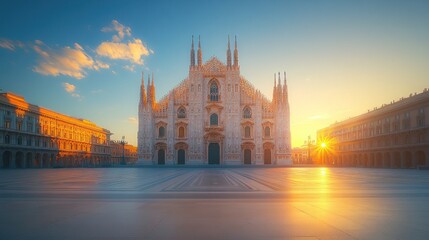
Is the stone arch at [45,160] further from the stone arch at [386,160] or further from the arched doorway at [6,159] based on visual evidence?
the stone arch at [386,160]

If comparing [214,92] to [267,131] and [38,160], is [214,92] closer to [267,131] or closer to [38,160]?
[267,131]

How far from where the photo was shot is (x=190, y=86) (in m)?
62.2

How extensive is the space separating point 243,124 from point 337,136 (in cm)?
3378

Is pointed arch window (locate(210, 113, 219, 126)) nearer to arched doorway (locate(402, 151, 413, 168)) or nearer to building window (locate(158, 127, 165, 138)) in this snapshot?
building window (locate(158, 127, 165, 138))

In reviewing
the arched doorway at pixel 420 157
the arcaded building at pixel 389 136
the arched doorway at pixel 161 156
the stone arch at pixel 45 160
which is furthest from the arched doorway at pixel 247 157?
the stone arch at pixel 45 160

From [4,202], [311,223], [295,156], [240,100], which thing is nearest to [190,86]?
[240,100]

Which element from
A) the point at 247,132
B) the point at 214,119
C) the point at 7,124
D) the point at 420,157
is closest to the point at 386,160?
the point at 420,157

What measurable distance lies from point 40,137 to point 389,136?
6037 centimetres

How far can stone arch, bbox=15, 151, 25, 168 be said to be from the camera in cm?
5828

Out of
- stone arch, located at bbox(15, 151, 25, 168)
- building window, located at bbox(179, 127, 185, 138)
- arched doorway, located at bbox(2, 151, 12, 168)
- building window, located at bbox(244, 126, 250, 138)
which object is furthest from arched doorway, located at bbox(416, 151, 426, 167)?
arched doorway, located at bbox(2, 151, 12, 168)

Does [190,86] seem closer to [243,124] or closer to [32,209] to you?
[243,124]

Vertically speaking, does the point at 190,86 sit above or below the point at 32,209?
above

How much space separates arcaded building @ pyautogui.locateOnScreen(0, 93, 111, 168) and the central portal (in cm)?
3002

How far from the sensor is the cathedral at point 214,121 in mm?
61094
